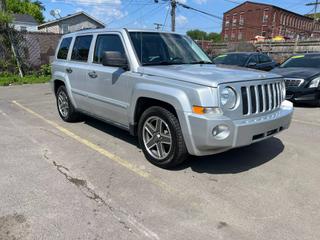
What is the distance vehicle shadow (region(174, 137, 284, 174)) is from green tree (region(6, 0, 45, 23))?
59635 mm

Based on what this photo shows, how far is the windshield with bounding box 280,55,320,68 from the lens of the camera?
9484mm

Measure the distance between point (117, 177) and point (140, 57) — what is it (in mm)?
1724

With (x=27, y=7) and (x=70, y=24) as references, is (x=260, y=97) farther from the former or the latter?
(x=27, y=7)

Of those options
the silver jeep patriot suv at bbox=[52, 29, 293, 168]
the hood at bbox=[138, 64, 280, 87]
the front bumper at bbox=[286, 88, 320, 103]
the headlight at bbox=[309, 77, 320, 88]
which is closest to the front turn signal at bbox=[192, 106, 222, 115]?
the silver jeep patriot suv at bbox=[52, 29, 293, 168]

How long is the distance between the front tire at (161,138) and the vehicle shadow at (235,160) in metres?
0.28

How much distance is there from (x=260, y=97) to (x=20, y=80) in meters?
14.1

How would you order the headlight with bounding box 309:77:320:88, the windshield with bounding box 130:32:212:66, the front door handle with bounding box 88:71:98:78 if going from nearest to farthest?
the windshield with bounding box 130:32:212:66 < the front door handle with bounding box 88:71:98:78 < the headlight with bounding box 309:77:320:88

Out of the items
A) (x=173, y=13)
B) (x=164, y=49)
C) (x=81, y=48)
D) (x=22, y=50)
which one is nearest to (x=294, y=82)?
(x=164, y=49)

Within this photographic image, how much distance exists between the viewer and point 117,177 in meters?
3.96

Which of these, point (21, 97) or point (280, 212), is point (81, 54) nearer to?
point (280, 212)

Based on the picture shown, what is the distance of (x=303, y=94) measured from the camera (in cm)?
838

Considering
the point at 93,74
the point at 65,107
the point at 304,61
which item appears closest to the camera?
the point at 93,74

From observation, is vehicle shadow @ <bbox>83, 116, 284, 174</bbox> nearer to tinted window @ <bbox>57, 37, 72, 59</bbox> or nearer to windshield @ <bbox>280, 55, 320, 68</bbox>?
tinted window @ <bbox>57, 37, 72, 59</bbox>

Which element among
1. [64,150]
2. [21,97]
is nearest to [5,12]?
[21,97]
